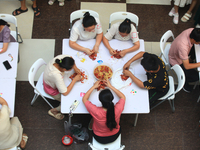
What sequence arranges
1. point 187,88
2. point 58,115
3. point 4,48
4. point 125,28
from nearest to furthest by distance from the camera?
1. point 125,28
2. point 4,48
3. point 58,115
4. point 187,88

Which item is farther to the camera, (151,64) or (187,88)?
(187,88)

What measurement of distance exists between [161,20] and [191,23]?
23.6 inches

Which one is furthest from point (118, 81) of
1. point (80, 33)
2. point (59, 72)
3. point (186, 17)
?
point (186, 17)

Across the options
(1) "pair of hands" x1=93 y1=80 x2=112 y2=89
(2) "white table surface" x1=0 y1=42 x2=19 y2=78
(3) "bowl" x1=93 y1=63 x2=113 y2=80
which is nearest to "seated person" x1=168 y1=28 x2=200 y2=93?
(3) "bowl" x1=93 y1=63 x2=113 y2=80

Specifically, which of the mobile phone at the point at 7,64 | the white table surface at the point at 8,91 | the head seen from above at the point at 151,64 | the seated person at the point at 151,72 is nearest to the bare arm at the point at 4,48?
the mobile phone at the point at 7,64

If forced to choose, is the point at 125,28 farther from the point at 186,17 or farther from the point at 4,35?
the point at 186,17

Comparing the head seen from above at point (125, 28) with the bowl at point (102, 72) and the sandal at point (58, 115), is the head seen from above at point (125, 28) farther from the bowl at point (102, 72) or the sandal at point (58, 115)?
the sandal at point (58, 115)

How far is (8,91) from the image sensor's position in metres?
2.33

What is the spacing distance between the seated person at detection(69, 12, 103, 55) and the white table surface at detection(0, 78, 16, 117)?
887mm

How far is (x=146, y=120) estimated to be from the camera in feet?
9.96

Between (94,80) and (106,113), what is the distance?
0.50 metres

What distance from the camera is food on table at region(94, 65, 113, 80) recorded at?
93.5 inches

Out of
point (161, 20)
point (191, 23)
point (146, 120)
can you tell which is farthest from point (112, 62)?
point (191, 23)

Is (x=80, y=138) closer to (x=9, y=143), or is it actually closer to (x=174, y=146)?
(x=9, y=143)
